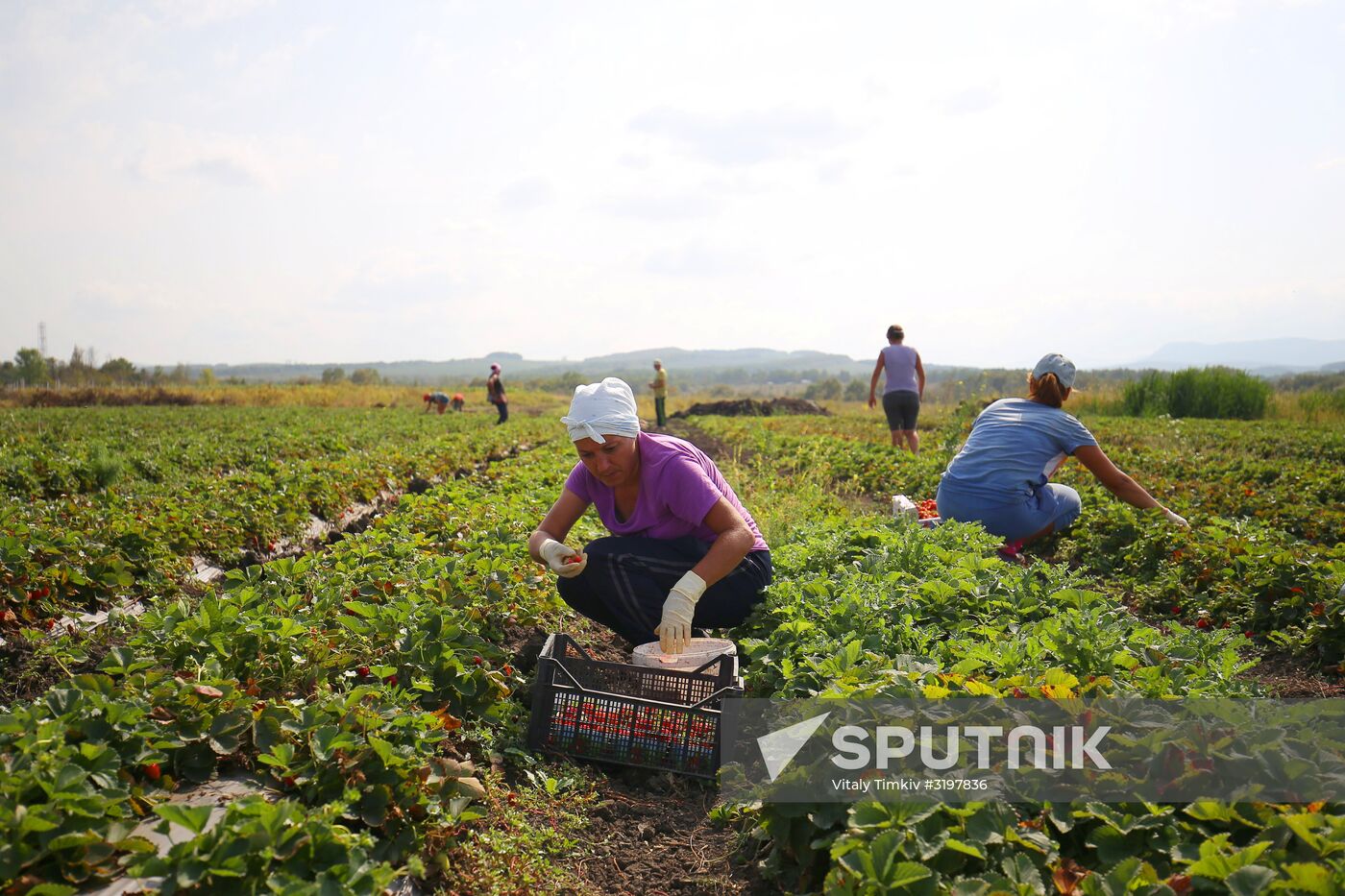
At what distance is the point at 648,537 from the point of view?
384 cm

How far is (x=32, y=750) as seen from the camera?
6.41 ft

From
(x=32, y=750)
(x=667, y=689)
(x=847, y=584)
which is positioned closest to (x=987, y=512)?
(x=847, y=584)

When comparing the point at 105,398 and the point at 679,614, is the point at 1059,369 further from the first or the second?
the point at 105,398

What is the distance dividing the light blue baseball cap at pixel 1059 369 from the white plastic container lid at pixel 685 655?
3.23 meters

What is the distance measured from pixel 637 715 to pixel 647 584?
31.1 inches

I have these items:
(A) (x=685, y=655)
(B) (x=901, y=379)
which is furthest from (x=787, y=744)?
(B) (x=901, y=379)

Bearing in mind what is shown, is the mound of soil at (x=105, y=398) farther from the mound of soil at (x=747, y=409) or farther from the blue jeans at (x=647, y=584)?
the blue jeans at (x=647, y=584)

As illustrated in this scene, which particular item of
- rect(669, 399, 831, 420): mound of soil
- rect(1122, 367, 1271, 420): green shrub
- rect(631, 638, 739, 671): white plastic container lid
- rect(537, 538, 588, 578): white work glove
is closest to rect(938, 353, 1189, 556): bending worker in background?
rect(631, 638, 739, 671): white plastic container lid

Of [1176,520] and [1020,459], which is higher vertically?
[1020,459]

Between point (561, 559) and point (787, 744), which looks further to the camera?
point (561, 559)

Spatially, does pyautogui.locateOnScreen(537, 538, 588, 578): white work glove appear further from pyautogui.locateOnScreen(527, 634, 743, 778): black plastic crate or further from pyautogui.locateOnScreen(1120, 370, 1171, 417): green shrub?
pyautogui.locateOnScreen(1120, 370, 1171, 417): green shrub

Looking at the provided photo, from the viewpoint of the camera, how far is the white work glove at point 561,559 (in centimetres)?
366

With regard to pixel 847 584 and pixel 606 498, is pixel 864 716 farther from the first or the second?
pixel 606 498

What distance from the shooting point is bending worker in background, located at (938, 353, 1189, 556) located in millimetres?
5379
